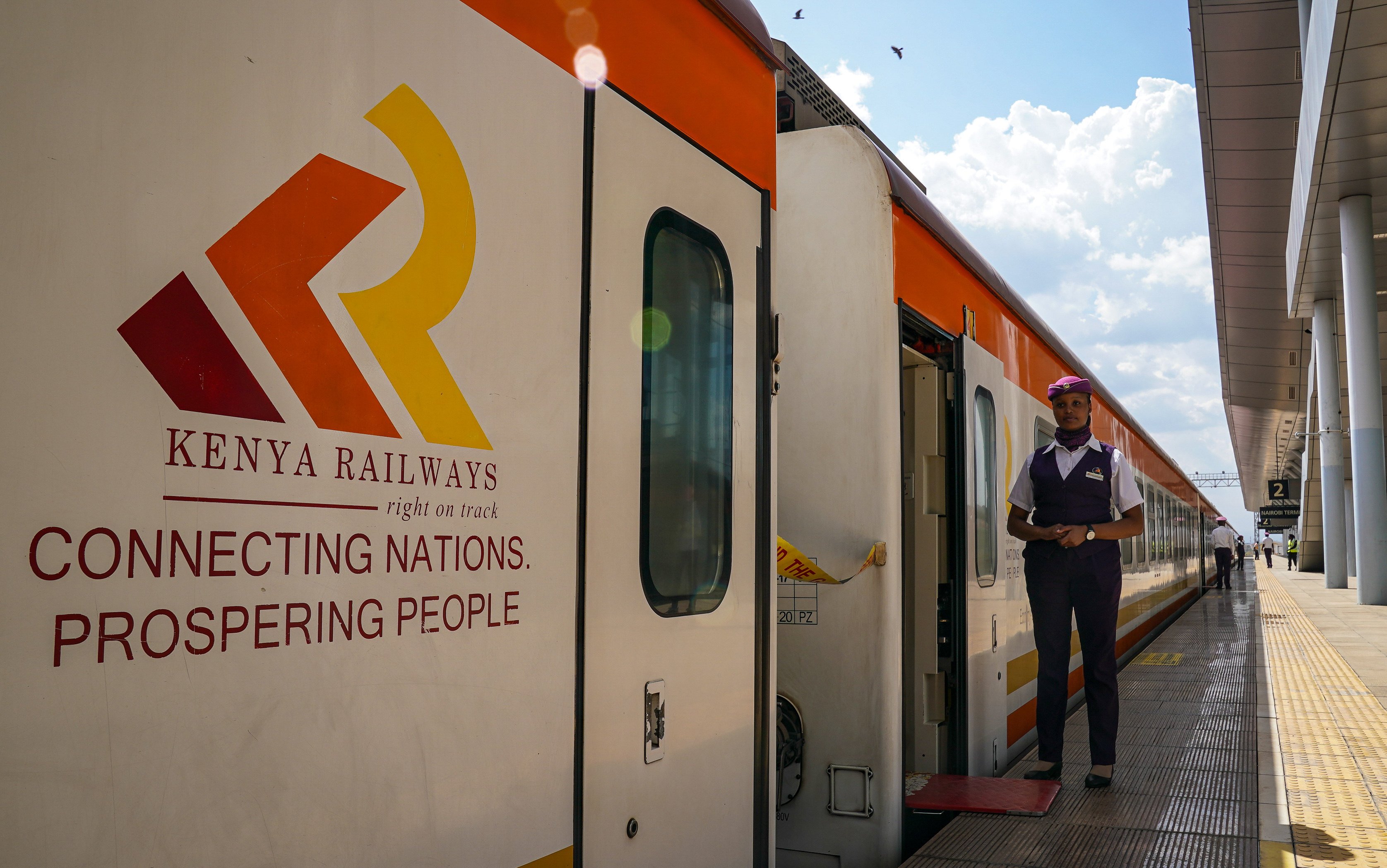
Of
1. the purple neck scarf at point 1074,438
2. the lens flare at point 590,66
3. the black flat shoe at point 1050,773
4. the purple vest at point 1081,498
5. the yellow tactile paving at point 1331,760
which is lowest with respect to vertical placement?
the yellow tactile paving at point 1331,760

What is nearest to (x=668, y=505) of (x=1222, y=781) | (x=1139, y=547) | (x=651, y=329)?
(x=651, y=329)

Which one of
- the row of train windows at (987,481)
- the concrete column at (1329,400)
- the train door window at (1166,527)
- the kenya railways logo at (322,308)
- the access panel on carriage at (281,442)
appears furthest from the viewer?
the concrete column at (1329,400)

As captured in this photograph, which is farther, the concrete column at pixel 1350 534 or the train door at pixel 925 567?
the concrete column at pixel 1350 534

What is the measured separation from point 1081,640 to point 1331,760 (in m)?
1.87

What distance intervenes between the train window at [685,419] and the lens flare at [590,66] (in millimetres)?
313

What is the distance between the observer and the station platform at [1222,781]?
3.62 m

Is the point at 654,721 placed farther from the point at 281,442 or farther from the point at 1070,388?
the point at 1070,388

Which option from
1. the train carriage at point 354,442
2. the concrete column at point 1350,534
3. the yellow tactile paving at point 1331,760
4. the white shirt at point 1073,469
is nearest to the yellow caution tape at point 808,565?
the train carriage at point 354,442

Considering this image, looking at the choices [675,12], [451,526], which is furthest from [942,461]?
[451,526]

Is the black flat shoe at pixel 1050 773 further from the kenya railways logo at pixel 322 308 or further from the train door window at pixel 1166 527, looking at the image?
the train door window at pixel 1166 527

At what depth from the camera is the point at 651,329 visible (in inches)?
84.4

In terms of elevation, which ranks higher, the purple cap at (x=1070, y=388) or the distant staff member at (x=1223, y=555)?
the purple cap at (x=1070, y=388)

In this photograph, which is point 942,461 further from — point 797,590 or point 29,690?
point 29,690

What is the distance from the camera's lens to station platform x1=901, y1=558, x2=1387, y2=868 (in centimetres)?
362
